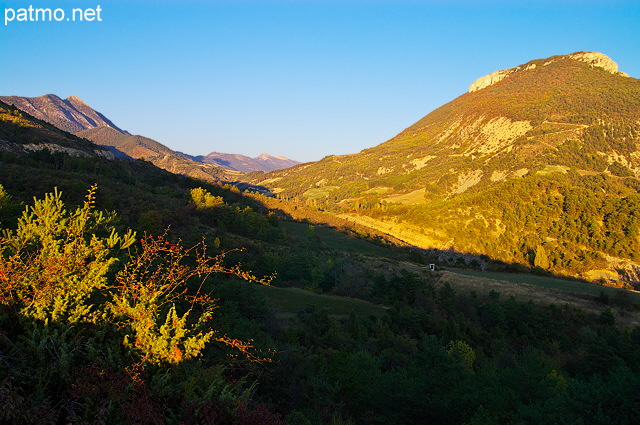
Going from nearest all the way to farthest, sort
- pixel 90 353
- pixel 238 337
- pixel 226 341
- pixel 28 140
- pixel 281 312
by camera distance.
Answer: pixel 90 353, pixel 226 341, pixel 238 337, pixel 281 312, pixel 28 140

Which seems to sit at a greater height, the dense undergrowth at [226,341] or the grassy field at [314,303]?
the dense undergrowth at [226,341]

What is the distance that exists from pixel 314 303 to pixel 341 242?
43.2 m

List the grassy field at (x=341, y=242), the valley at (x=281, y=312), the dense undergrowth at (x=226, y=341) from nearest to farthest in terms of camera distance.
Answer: the dense undergrowth at (x=226, y=341)
the valley at (x=281, y=312)
the grassy field at (x=341, y=242)

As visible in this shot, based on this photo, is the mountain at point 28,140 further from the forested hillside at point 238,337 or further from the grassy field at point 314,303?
the grassy field at point 314,303

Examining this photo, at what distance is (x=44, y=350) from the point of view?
19.3 feet

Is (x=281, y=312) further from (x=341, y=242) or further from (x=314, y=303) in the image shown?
(x=341, y=242)

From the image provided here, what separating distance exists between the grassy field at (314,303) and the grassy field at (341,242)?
3165 cm

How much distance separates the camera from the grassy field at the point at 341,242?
75.6 m

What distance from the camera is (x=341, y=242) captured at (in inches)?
3164

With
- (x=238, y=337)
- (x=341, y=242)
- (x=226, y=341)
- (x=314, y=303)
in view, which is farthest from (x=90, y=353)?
(x=341, y=242)

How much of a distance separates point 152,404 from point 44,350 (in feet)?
6.42

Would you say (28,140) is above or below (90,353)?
above

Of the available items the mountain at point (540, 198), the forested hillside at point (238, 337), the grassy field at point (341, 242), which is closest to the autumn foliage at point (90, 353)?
the forested hillside at point (238, 337)

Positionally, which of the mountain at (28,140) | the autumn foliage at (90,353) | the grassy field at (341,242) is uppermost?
the mountain at (28,140)
